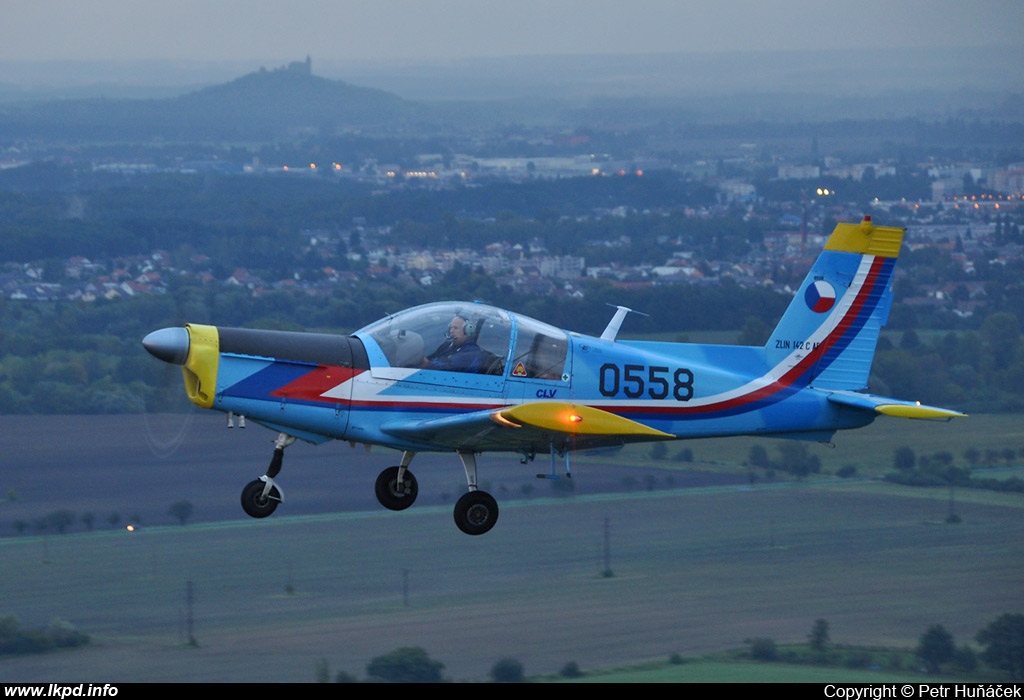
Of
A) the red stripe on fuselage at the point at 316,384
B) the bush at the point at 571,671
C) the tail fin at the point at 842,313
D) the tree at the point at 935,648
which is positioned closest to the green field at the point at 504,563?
the bush at the point at 571,671

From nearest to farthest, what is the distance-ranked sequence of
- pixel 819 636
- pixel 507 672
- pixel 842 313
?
pixel 842 313 < pixel 507 672 < pixel 819 636

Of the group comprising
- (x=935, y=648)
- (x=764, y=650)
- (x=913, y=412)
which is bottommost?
(x=935, y=648)

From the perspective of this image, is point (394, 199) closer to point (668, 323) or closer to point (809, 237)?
point (809, 237)

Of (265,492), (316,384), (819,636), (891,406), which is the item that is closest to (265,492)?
(265,492)

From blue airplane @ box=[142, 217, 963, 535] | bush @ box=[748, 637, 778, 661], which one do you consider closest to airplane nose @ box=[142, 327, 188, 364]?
blue airplane @ box=[142, 217, 963, 535]

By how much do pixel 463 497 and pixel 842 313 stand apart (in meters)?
5.42

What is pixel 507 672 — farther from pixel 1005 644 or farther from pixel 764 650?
Result: pixel 1005 644

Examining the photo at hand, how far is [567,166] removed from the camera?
17325cm

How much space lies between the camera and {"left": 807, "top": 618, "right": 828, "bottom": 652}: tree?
1617 inches

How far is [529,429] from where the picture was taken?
52.7 ft

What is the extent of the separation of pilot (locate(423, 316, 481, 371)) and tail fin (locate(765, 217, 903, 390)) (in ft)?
13.0

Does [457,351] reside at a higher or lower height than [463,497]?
higher

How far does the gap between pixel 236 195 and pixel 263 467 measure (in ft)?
284

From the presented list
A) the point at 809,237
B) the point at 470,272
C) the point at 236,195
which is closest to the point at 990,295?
the point at 809,237
